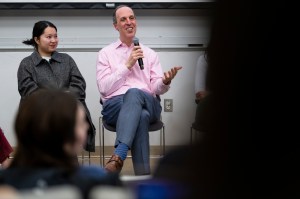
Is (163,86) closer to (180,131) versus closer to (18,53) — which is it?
(18,53)

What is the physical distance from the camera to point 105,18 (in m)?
3.92

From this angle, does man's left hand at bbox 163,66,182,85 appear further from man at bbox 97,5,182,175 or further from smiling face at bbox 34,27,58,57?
smiling face at bbox 34,27,58,57

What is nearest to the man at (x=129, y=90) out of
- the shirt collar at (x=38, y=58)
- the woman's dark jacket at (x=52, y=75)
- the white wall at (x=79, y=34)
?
the woman's dark jacket at (x=52, y=75)

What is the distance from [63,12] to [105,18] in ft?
1.14

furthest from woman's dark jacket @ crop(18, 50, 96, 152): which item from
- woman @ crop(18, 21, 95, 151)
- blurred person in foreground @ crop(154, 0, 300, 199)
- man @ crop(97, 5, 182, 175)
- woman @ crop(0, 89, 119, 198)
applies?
blurred person in foreground @ crop(154, 0, 300, 199)

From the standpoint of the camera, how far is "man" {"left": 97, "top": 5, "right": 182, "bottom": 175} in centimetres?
297

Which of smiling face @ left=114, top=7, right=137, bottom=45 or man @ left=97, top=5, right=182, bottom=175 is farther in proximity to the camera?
smiling face @ left=114, top=7, right=137, bottom=45

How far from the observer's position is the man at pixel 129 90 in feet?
9.75

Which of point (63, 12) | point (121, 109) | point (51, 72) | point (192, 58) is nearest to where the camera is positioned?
point (192, 58)

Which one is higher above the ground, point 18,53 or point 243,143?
point 18,53

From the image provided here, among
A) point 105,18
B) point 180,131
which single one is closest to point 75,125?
point 180,131

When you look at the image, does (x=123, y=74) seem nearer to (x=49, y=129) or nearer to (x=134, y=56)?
(x=134, y=56)

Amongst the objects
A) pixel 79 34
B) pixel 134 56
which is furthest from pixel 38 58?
pixel 134 56

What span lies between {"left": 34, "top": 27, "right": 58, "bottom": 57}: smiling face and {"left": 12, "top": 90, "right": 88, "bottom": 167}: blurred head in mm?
2682
